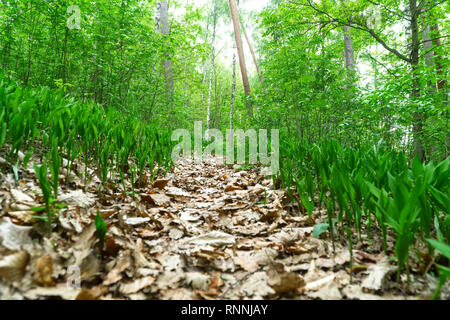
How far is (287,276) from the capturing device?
2.82ft

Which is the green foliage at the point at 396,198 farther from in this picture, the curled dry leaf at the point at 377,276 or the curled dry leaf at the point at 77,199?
the curled dry leaf at the point at 77,199

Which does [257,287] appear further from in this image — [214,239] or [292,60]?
[292,60]

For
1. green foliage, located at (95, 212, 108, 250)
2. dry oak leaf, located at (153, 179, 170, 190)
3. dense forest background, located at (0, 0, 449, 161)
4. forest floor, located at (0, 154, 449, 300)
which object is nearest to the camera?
forest floor, located at (0, 154, 449, 300)

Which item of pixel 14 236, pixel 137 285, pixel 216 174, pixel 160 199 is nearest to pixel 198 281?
pixel 137 285

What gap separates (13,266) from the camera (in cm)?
71

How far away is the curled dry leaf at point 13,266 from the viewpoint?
0.69m

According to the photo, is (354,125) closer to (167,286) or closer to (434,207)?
(434,207)

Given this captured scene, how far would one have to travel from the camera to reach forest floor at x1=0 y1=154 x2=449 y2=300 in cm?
81

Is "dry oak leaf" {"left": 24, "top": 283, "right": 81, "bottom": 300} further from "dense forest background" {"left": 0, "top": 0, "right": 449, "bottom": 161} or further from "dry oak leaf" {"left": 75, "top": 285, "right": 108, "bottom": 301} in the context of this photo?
"dense forest background" {"left": 0, "top": 0, "right": 449, "bottom": 161}

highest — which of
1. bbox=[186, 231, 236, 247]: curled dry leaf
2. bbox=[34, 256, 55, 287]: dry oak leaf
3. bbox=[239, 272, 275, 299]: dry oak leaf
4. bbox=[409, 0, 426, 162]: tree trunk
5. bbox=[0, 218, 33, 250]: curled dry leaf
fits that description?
bbox=[409, 0, 426, 162]: tree trunk

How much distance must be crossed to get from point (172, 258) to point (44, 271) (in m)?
0.49

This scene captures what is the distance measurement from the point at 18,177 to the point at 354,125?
4372 millimetres

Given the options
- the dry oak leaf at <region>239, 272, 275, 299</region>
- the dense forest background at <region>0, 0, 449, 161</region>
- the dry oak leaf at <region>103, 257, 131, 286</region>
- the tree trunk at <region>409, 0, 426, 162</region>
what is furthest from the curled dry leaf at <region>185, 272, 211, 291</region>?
the tree trunk at <region>409, 0, 426, 162</region>

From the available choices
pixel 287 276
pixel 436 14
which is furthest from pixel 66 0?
pixel 436 14
